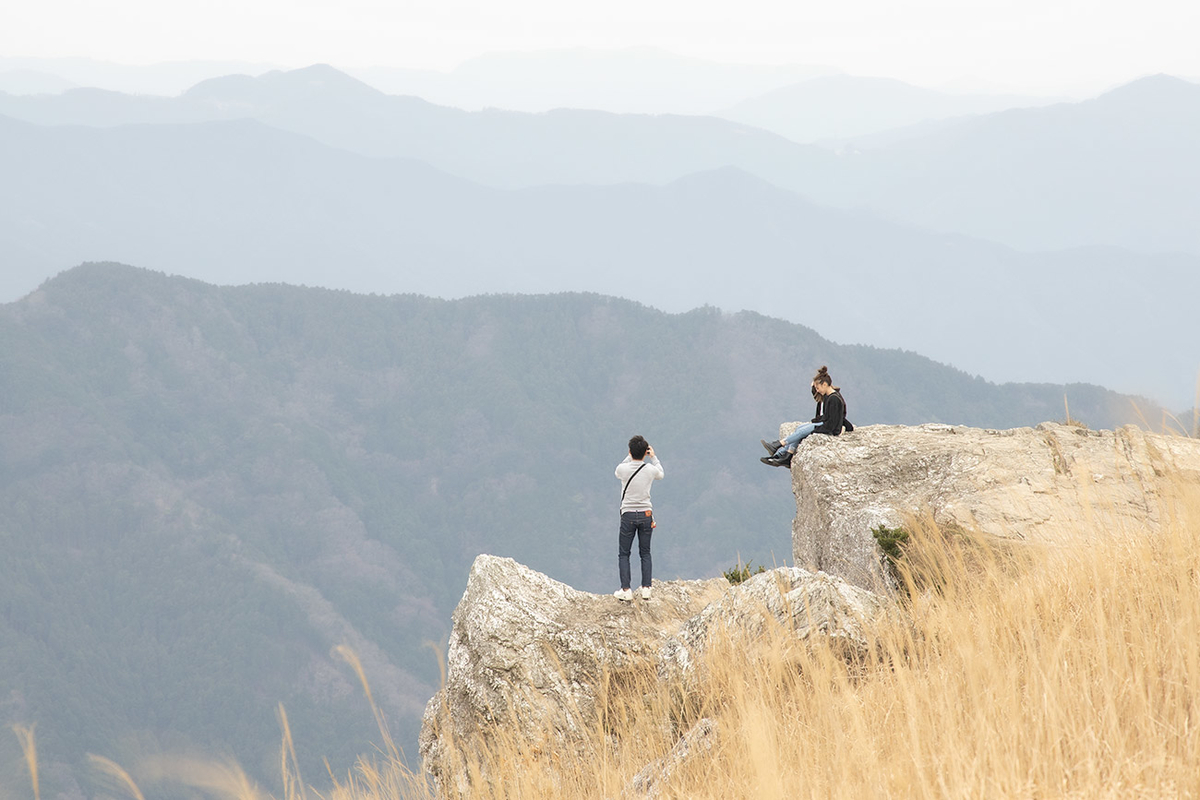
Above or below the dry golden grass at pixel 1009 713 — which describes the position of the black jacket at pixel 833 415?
above

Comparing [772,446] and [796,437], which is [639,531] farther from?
[772,446]

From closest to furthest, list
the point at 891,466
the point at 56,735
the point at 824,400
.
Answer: the point at 891,466 < the point at 824,400 < the point at 56,735

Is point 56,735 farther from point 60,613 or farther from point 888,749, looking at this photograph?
point 888,749

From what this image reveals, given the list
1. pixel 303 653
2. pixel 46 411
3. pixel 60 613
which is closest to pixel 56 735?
pixel 60 613

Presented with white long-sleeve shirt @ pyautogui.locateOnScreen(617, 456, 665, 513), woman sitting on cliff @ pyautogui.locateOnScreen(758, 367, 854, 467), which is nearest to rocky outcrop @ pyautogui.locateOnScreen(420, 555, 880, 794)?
white long-sleeve shirt @ pyautogui.locateOnScreen(617, 456, 665, 513)

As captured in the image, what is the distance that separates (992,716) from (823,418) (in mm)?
11514

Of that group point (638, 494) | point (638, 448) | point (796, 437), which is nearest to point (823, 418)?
point (796, 437)

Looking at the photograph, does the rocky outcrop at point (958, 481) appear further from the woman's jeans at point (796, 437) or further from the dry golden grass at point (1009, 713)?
the dry golden grass at point (1009, 713)

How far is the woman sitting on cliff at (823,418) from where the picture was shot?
45.7ft

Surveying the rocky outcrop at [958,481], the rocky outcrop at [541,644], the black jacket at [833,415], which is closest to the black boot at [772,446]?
the rocky outcrop at [958,481]

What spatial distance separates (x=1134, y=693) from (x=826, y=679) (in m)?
1.26

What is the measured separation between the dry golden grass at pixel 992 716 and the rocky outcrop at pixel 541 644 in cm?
225

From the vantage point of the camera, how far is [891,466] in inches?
505

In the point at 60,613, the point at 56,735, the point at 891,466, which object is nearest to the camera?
the point at 891,466
